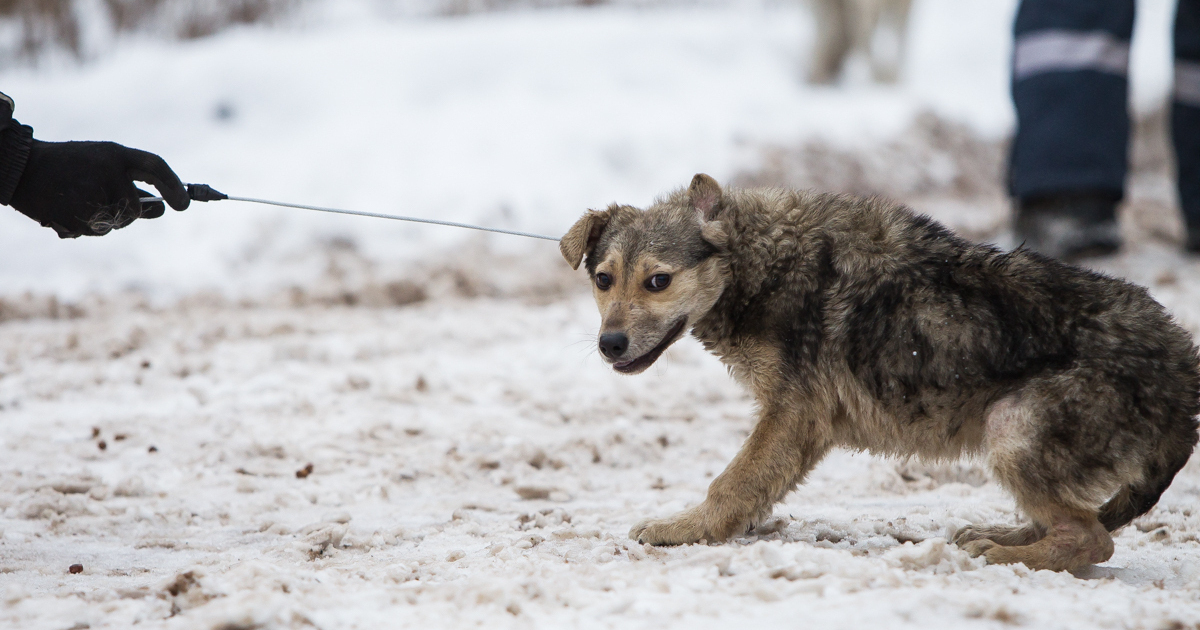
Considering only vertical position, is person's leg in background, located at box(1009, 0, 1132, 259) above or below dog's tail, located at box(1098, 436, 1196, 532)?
above

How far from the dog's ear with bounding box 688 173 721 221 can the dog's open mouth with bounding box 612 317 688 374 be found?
423 millimetres

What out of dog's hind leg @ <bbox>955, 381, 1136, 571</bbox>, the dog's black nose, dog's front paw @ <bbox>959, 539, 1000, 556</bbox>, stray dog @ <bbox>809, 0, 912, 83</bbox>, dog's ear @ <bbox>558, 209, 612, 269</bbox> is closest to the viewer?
dog's hind leg @ <bbox>955, 381, 1136, 571</bbox>

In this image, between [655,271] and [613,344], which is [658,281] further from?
[613,344]

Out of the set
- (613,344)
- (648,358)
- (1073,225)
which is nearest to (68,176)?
(613,344)

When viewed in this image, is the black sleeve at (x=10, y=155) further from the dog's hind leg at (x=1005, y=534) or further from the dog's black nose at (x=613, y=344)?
the dog's hind leg at (x=1005, y=534)

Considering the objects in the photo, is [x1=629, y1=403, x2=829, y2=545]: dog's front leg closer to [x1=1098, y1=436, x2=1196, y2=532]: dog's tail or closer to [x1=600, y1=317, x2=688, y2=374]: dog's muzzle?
[x1=600, y1=317, x2=688, y2=374]: dog's muzzle

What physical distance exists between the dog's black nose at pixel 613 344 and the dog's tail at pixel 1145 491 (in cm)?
155

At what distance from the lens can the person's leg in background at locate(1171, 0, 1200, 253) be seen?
6.79 metres

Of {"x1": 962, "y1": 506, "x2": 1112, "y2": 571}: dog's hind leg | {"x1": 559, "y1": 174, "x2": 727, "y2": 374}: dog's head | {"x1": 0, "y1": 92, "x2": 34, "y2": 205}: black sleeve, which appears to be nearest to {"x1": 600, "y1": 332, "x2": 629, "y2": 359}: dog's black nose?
{"x1": 559, "y1": 174, "x2": 727, "y2": 374}: dog's head

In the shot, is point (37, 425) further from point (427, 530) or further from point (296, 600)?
point (296, 600)

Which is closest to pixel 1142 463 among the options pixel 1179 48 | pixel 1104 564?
pixel 1104 564

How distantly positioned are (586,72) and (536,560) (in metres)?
8.80

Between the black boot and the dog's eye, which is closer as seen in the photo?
the dog's eye

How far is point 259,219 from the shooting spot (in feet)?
26.2
